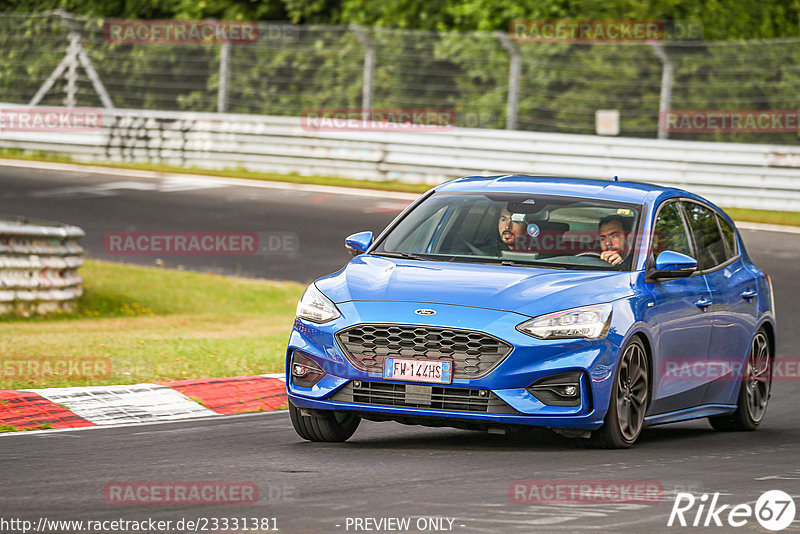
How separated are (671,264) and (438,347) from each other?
1.72m

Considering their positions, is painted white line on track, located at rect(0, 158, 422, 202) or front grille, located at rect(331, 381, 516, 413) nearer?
front grille, located at rect(331, 381, 516, 413)

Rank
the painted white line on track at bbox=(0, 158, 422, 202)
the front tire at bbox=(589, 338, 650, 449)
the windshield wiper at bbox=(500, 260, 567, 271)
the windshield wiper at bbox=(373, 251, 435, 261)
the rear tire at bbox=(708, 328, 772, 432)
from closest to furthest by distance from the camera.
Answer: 1. the front tire at bbox=(589, 338, 650, 449)
2. the windshield wiper at bbox=(500, 260, 567, 271)
3. the windshield wiper at bbox=(373, 251, 435, 261)
4. the rear tire at bbox=(708, 328, 772, 432)
5. the painted white line on track at bbox=(0, 158, 422, 202)

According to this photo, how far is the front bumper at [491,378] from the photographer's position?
8.00m

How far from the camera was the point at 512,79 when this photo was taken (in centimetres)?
2595

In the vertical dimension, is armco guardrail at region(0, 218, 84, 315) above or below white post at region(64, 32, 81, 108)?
below

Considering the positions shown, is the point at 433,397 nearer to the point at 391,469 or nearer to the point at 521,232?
the point at 391,469

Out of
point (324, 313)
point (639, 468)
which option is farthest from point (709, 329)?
point (324, 313)

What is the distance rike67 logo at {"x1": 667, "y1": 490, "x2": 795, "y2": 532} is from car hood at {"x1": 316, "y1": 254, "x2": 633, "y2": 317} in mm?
1535

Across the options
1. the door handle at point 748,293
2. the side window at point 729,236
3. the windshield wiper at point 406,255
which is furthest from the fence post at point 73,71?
the windshield wiper at point 406,255

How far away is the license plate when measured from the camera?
8.03 meters

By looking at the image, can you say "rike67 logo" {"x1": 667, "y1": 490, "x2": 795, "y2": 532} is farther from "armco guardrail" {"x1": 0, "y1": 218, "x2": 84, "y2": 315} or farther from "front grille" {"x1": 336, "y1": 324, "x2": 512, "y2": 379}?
"armco guardrail" {"x1": 0, "y1": 218, "x2": 84, "y2": 315}

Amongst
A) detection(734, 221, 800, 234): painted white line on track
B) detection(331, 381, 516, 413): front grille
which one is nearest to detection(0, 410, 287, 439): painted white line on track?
detection(331, 381, 516, 413): front grille

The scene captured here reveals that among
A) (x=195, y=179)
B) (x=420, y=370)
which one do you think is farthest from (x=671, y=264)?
(x=195, y=179)

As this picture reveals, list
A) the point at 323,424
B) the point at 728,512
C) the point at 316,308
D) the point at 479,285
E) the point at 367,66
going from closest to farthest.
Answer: the point at 728,512 → the point at 479,285 → the point at 316,308 → the point at 323,424 → the point at 367,66
